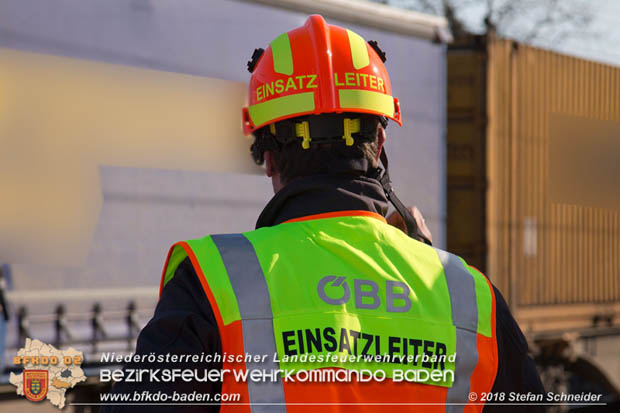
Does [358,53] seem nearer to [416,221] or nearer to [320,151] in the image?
[320,151]

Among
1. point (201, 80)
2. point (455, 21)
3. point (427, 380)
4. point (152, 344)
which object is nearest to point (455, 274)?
point (427, 380)

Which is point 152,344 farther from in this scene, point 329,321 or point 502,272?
point 502,272

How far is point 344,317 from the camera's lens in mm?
1440

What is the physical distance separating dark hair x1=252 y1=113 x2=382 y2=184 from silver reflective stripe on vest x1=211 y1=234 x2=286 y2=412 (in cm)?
26

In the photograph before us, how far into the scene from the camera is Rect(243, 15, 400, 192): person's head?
1608mm

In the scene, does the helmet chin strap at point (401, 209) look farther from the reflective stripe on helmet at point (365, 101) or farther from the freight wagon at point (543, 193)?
the freight wagon at point (543, 193)

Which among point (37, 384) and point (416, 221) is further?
point (37, 384)

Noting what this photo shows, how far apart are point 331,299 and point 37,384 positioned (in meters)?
2.00

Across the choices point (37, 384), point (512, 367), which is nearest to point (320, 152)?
point (512, 367)

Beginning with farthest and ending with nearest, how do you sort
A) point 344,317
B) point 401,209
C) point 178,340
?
point 401,209 → point 344,317 → point 178,340

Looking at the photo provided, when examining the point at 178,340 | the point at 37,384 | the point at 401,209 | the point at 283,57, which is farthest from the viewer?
the point at 37,384

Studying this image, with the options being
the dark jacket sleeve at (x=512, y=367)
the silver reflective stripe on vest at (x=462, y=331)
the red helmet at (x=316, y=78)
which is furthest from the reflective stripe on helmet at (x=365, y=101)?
the dark jacket sleeve at (x=512, y=367)

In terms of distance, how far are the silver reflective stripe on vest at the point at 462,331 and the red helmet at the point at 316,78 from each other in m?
0.45

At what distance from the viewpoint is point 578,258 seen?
7980 mm
